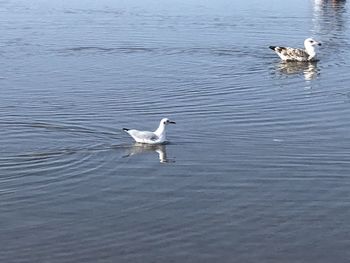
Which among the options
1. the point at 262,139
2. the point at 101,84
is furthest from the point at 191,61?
the point at 262,139

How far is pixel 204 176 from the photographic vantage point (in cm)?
1275

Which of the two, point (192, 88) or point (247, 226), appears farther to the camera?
point (192, 88)

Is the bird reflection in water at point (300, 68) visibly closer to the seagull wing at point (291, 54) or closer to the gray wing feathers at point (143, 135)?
the seagull wing at point (291, 54)

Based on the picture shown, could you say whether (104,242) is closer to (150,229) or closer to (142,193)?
(150,229)

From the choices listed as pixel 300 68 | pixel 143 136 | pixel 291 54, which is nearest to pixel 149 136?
pixel 143 136

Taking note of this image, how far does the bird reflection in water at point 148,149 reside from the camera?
1393cm

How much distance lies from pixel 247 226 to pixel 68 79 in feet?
37.8

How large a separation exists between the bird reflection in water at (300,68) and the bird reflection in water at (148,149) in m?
8.77

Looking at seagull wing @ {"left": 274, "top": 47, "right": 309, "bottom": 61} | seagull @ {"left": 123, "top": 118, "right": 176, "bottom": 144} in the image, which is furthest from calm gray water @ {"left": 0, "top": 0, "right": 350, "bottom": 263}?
seagull wing @ {"left": 274, "top": 47, "right": 309, "bottom": 61}

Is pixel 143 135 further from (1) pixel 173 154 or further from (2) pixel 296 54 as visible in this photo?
(2) pixel 296 54

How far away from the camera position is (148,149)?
14336 mm

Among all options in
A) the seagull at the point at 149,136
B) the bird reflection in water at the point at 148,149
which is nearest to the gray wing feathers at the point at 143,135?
the seagull at the point at 149,136

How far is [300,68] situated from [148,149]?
10936 mm

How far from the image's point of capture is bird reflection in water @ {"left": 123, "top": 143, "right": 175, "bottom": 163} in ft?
45.7
